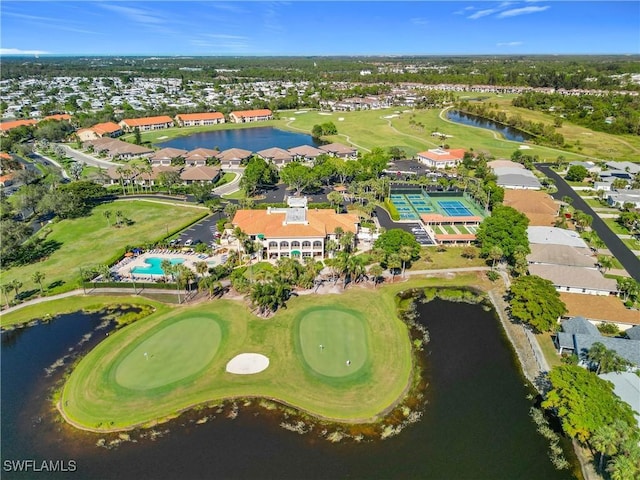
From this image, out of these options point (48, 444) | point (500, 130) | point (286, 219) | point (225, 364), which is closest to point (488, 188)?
point (286, 219)

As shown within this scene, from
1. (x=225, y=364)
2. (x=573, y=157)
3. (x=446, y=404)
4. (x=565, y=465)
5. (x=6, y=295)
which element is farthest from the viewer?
(x=573, y=157)

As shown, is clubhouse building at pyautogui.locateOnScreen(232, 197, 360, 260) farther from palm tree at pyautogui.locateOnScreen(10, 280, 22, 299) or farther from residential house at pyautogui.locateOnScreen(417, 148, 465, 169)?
residential house at pyautogui.locateOnScreen(417, 148, 465, 169)

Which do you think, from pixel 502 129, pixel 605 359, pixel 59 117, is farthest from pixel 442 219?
pixel 59 117

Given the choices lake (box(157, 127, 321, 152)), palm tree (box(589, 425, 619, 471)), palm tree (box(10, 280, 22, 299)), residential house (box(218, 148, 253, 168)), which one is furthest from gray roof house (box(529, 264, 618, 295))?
lake (box(157, 127, 321, 152))

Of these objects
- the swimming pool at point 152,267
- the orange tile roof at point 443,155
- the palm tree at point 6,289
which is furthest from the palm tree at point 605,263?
the palm tree at point 6,289

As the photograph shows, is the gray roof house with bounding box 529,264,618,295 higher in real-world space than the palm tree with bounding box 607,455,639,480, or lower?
lower

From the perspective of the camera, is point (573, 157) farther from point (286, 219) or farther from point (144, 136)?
point (144, 136)

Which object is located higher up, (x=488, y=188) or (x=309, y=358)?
(x=488, y=188)
